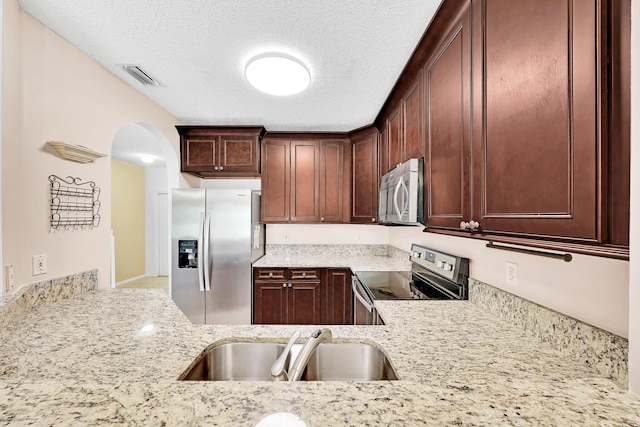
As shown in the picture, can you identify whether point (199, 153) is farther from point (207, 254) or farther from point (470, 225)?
point (470, 225)

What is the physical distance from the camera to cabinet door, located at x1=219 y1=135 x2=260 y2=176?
10.6 ft

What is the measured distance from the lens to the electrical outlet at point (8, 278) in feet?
4.43

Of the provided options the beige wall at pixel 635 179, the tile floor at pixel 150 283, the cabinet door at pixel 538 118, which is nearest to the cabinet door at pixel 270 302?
the cabinet door at pixel 538 118

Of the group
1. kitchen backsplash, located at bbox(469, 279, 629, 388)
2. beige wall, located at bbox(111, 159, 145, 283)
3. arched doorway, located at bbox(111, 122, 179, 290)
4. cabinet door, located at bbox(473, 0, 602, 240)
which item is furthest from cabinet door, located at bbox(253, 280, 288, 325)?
beige wall, located at bbox(111, 159, 145, 283)

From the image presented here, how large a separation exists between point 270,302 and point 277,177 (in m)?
1.48

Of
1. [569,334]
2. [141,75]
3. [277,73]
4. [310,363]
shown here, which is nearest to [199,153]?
[141,75]

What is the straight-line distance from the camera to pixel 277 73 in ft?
5.98

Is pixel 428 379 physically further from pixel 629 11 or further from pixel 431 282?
pixel 431 282

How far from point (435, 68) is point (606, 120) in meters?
1.05

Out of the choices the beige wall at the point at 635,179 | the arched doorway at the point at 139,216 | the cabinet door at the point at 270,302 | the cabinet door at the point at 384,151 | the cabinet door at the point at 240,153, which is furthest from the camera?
the arched doorway at the point at 139,216

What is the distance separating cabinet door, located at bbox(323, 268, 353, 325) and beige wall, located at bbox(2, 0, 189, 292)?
1976 mm

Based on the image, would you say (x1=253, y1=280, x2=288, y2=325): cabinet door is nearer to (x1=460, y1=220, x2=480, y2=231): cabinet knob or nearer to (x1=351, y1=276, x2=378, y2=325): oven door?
(x1=351, y1=276, x2=378, y2=325): oven door

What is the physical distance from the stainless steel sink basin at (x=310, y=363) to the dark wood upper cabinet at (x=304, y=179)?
2.26 m

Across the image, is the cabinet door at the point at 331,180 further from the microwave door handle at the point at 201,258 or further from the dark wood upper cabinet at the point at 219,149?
the microwave door handle at the point at 201,258
